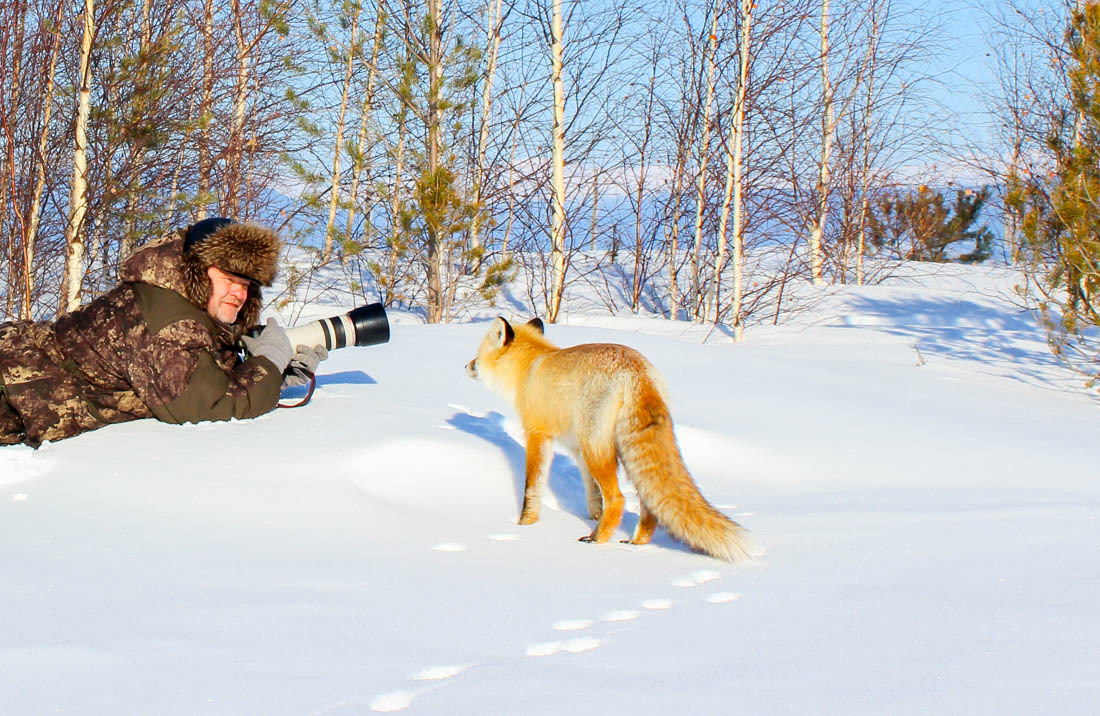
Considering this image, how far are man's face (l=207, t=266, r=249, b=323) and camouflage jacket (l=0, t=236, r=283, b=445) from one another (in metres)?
0.08

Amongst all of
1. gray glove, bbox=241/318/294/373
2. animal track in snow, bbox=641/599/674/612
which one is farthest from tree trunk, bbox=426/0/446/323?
animal track in snow, bbox=641/599/674/612

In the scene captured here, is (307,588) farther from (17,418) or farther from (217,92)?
(217,92)

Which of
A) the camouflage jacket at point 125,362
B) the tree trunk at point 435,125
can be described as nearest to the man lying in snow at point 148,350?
A: the camouflage jacket at point 125,362

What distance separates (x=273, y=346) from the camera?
4.03 metres

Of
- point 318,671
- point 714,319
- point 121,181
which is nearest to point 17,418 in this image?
point 318,671

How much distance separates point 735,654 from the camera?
205 centimetres

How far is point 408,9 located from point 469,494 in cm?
870

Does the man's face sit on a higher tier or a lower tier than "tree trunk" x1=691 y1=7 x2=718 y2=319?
lower

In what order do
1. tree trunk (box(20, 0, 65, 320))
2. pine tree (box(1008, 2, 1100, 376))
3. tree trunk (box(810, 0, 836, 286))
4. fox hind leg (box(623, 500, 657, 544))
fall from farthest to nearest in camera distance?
tree trunk (box(810, 0, 836, 286)) → tree trunk (box(20, 0, 65, 320)) → pine tree (box(1008, 2, 1100, 376)) → fox hind leg (box(623, 500, 657, 544))

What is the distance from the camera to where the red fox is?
298 cm

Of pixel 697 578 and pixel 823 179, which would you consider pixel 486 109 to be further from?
pixel 697 578

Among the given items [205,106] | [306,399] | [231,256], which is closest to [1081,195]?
[306,399]

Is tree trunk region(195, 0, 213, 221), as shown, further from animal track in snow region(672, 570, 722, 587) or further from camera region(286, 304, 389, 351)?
animal track in snow region(672, 570, 722, 587)

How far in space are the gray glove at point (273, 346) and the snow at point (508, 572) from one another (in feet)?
1.06
